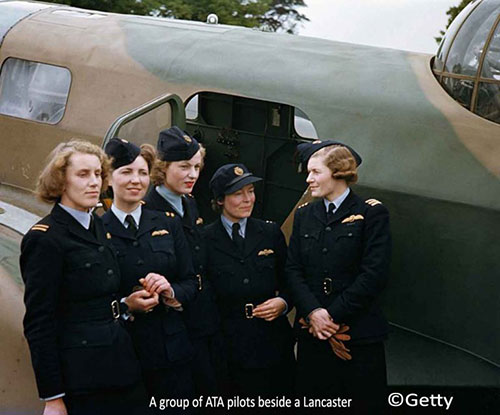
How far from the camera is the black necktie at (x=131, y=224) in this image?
428cm

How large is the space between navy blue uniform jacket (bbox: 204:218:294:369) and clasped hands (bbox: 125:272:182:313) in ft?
2.00

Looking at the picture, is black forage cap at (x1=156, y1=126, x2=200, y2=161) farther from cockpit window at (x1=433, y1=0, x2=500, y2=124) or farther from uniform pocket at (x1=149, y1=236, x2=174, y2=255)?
cockpit window at (x1=433, y1=0, x2=500, y2=124)

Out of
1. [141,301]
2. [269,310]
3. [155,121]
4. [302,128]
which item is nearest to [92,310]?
[141,301]

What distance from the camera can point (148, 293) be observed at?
13.6 ft

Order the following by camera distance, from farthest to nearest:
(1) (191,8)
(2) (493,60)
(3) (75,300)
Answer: (1) (191,8) → (2) (493,60) → (3) (75,300)

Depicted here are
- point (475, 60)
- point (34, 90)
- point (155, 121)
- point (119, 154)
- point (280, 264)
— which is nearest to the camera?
point (119, 154)

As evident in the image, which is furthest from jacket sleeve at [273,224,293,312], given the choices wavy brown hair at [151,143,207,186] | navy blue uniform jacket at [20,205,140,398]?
navy blue uniform jacket at [20,205,140,398]

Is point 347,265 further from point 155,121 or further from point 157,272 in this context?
point 155,121

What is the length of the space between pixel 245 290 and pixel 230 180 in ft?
2.18

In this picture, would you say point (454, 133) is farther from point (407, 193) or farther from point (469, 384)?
point (469, 384)

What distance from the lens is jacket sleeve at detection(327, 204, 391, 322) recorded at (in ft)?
14.9

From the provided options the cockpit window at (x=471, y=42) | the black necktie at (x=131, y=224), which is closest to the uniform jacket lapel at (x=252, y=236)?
the black necktie at (x=131, y=224)

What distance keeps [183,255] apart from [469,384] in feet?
6.80

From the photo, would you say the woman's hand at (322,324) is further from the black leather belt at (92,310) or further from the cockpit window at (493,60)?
the cockpit window at (493,60)
